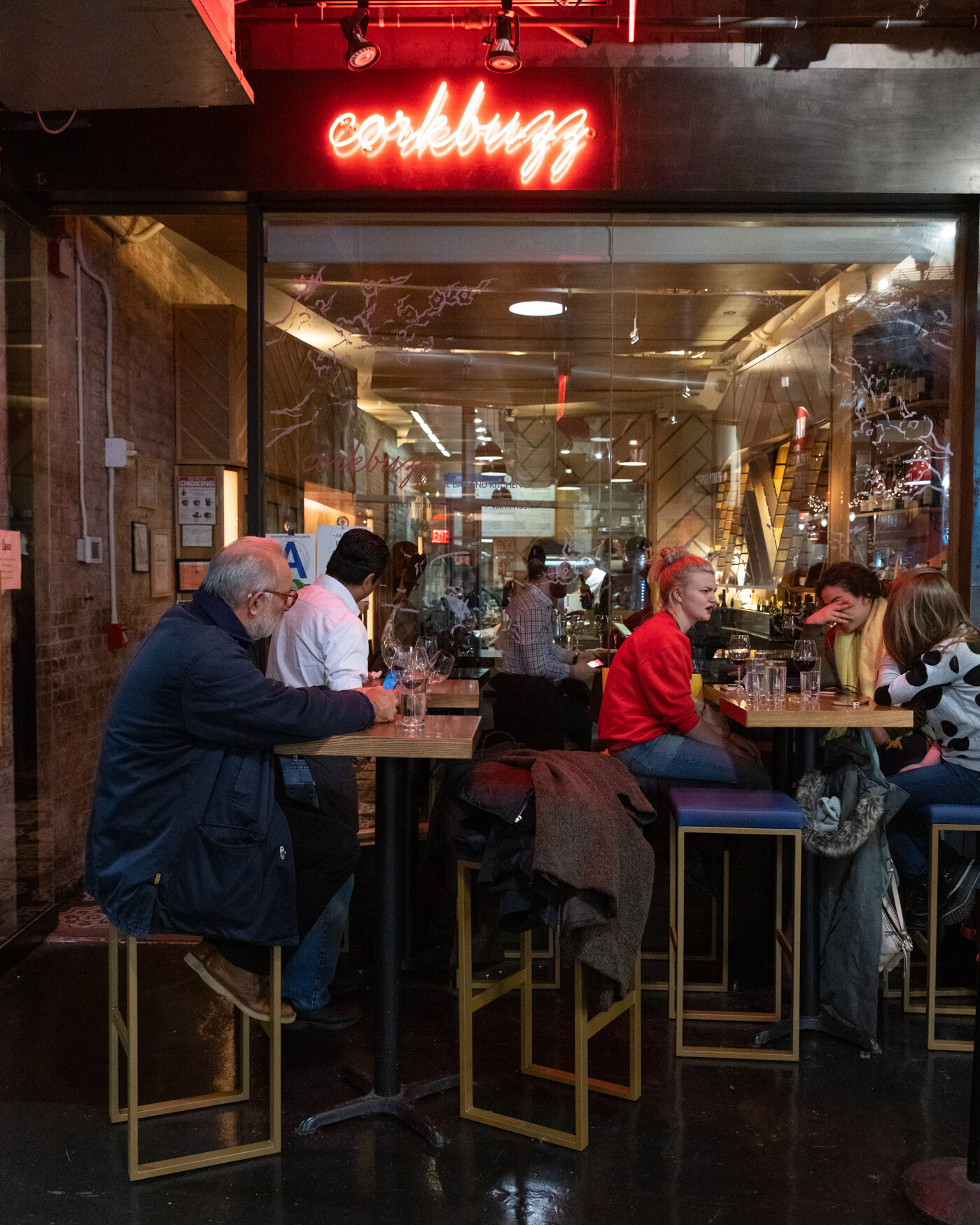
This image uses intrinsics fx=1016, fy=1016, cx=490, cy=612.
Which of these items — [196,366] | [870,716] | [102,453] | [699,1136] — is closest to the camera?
[699,1136]

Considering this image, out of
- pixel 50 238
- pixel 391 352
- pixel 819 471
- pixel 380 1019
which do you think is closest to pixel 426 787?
pixel 380 1019

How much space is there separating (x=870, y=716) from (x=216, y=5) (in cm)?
316

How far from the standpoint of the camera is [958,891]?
11.8 feet

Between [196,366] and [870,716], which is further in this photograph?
[196,366]

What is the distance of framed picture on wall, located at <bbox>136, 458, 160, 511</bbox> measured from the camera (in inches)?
232

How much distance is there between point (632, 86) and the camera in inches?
175

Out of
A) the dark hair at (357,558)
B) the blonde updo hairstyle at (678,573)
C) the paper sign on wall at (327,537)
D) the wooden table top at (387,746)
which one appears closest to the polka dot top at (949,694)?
the blonde updo hairstyle at (678,573)

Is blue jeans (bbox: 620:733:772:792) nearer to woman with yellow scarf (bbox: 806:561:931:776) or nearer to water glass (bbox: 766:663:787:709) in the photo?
water glass (bbox: 766:663:787:709)

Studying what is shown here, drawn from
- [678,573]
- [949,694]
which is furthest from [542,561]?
[949,694]

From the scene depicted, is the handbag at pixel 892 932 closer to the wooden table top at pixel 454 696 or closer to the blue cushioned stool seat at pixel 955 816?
the blue cushioned stool seat at pixel 955 816

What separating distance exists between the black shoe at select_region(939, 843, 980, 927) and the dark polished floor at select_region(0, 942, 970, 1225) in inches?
16.2

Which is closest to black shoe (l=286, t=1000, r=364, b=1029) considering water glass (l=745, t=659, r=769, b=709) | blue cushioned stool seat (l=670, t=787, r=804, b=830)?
blue cushioned stool seat (l=670, t=787, r=804, b=830)

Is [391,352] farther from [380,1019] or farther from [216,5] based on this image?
[380,1019]

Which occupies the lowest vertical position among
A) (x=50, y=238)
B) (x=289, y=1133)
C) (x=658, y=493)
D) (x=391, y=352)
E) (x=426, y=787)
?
(x=289, y=1133)
